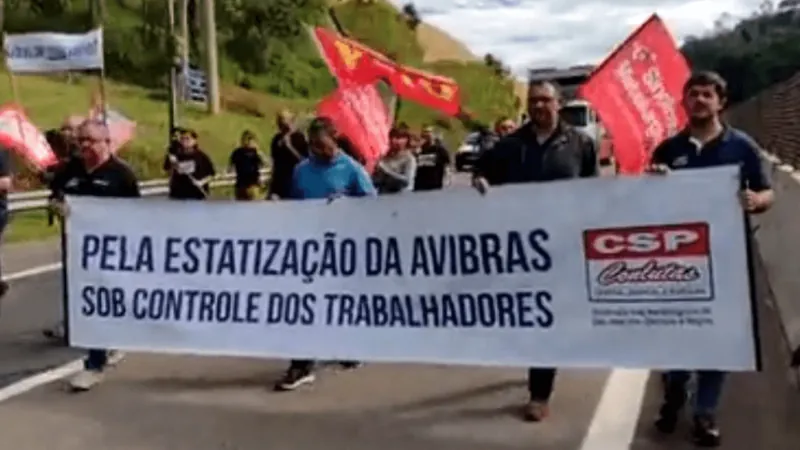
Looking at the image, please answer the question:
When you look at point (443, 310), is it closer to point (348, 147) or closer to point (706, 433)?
point (706, 433)

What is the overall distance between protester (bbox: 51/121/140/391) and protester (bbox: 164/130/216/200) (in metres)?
5.26

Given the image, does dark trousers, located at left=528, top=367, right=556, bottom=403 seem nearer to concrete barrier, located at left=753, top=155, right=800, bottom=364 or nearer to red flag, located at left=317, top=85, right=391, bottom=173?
concrete barrier, located at left=753, top=155, right=800, bottom=364

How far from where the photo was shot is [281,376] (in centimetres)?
977

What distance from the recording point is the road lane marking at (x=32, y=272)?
17128 mm

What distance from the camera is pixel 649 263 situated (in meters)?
7.49

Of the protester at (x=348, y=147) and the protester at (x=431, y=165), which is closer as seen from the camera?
the protester at (x=348, y=147)

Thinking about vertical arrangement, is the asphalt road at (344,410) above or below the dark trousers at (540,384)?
below

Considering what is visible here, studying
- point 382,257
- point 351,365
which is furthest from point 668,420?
point 351,365

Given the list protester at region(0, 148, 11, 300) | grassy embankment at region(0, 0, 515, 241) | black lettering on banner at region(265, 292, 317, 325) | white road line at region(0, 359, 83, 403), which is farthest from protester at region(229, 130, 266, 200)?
black lettering on banner at region(265, 292, 317, 325)

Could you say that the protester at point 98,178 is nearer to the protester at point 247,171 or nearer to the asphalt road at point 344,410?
the asphalt road at point 344,410

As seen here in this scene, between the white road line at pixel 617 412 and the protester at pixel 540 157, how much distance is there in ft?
1.19

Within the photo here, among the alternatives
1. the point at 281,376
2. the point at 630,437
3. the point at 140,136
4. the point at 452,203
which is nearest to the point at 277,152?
the point at 281,376

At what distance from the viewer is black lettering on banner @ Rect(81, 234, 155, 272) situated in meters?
9.15

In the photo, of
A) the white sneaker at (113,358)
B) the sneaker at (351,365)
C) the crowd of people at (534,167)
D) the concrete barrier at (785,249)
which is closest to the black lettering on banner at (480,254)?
the crowd of people at (534,167)
